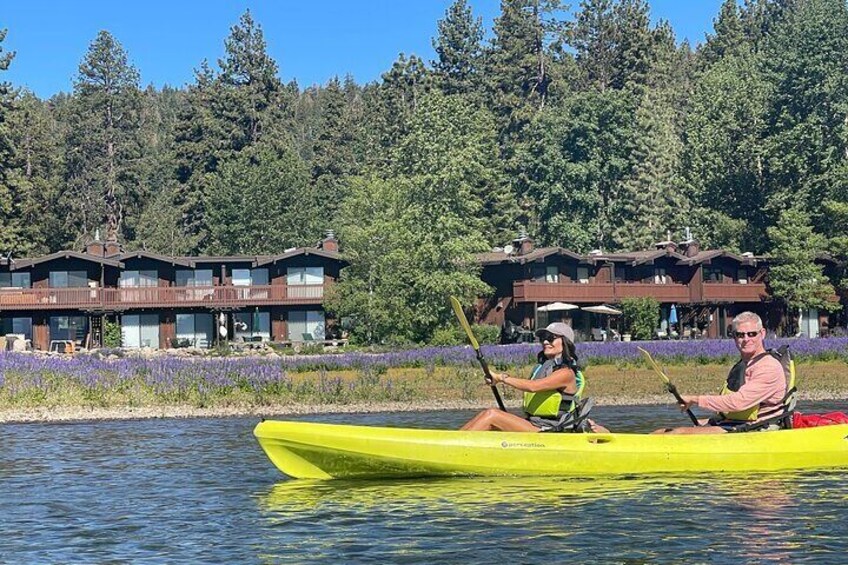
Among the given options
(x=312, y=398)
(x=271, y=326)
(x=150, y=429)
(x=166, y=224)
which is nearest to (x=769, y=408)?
(x=150, y=429)

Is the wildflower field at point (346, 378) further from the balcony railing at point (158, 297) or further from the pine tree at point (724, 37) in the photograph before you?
the pine tree at point (724, 37)

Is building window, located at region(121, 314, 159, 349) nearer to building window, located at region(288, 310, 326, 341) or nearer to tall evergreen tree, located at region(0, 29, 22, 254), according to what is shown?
building window, located at region(288, 310, 326, 341)

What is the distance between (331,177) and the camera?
105m

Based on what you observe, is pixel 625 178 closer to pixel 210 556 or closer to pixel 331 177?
pixel 331 177

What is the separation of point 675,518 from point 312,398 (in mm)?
18237

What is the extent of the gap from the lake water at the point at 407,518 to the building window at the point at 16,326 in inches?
1862

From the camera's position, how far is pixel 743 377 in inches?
659

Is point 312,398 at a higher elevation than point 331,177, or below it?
A: below

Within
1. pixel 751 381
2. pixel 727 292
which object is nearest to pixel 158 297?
pixel 727 292

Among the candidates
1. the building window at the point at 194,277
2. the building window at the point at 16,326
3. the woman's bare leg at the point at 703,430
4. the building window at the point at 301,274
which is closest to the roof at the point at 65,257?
the building window at the point at 16,326

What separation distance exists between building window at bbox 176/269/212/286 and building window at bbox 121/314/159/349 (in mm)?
3491

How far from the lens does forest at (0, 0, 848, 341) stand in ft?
216

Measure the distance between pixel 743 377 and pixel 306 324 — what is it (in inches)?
2074

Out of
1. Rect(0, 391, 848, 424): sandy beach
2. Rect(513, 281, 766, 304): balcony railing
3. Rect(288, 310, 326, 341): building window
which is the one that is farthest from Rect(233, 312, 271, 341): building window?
Rect(0, 391, 848, 424): sandy beach
